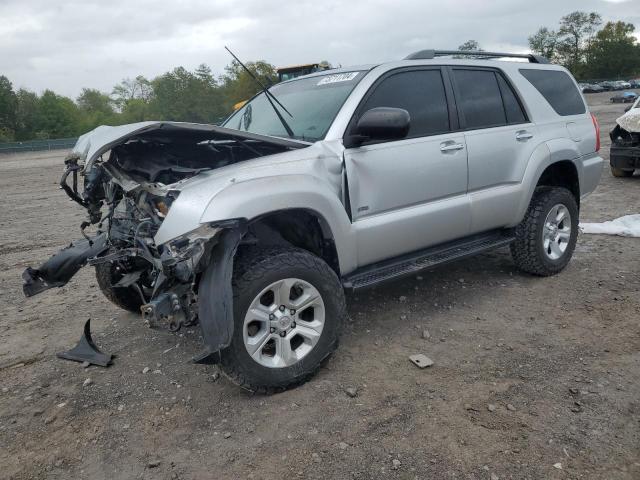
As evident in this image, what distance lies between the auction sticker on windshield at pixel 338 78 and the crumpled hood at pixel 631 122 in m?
7.05

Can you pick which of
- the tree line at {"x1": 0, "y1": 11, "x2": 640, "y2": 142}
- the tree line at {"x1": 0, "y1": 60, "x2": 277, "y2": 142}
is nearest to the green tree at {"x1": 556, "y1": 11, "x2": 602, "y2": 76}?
the tree line at {"x1": 0, "y1": 11, "x2": 640, "y2": 142}

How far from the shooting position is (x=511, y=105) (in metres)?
4.55

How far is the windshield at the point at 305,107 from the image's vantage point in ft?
11.9

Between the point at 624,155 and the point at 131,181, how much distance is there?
A: 28.4ft

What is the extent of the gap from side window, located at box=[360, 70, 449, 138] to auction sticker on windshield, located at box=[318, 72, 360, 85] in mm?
240

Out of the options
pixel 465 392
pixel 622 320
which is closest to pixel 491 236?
pixel 622 320

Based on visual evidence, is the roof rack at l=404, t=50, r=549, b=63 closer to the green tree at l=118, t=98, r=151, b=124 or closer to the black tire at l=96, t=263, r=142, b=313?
the black tire at l=96, t=263, r=142, b=313

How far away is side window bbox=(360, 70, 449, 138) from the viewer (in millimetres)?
3756

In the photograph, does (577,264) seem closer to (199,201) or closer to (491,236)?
(491,236)

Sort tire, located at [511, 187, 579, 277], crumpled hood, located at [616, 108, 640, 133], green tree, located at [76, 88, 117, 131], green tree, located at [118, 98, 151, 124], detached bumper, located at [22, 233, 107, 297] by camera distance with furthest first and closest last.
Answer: green tree, located at [76, 88, 117, 131] < green tree, located at [118, 98, 151, 124] < crumpled hood, located at [616, 108, 640, 133] < tire, located at [511, 187, 579, 277] < detached bumper, located at [22, 233, 107, 297]

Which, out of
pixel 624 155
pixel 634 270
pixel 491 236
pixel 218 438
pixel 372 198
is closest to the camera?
pixel 218 438

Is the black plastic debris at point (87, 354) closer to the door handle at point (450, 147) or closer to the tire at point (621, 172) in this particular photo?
the door handle at point (450, 147)

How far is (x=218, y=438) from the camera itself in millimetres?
2764

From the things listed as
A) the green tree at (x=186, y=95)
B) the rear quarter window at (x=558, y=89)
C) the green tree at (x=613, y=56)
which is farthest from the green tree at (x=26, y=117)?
the green tree at (x=613, y=56)
